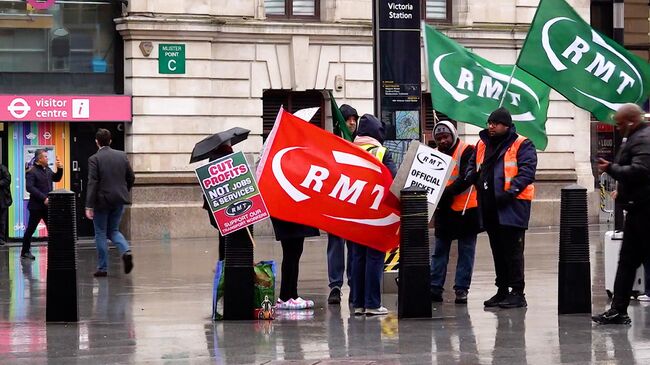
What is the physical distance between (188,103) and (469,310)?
15100 millimetres

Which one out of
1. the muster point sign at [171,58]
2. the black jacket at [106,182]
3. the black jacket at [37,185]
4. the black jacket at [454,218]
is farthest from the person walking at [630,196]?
the muster point sign at [171,58]

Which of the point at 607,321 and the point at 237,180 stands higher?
the point at 237,180

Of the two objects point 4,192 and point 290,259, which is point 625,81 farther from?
point 4,192

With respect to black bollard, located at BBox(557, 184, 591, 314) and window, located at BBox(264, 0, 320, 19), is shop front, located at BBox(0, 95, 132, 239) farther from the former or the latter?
black bollard, located at BBox(557, 184, 591, 314)

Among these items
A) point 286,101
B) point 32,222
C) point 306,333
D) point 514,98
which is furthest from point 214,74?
point 306,333

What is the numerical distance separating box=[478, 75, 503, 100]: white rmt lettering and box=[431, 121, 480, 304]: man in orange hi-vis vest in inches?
59.8

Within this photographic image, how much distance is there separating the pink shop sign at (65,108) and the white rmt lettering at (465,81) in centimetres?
1259

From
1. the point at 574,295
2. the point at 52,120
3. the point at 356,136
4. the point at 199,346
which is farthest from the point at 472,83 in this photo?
the point at 52,120

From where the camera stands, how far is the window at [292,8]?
28.4m

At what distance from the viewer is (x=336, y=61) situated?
93.5ft

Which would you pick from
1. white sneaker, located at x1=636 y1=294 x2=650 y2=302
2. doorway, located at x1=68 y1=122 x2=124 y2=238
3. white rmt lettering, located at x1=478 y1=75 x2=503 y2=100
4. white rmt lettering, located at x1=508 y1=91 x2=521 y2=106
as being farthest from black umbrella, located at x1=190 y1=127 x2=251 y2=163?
doorway, located at x1=68 y1=122 x2=124 y2=238

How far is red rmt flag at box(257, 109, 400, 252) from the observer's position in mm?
12539

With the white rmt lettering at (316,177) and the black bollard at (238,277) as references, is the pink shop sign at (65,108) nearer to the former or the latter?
the white rmt lettering at (316,177)

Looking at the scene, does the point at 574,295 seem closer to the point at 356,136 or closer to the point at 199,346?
the point at 356,136
